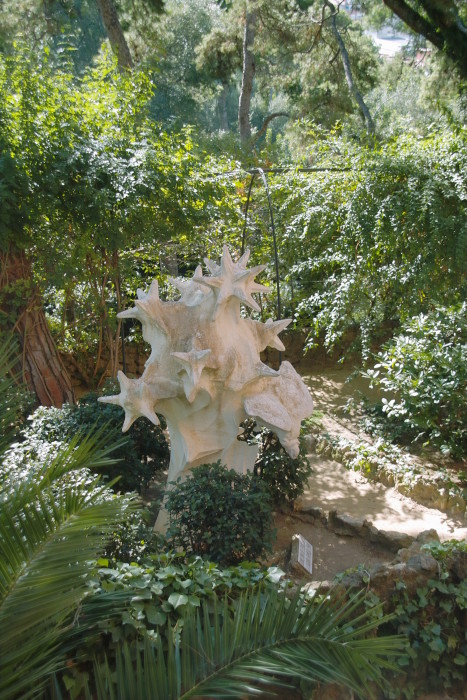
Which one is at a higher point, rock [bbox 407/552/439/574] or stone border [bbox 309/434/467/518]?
stone border [bbox 309/434/467/518]

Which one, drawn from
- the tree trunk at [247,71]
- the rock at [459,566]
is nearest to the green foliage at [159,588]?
the rock at [459,566]

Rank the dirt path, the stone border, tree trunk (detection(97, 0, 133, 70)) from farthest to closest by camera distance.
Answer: tree trunk (detection(97, 0, 133, 70)) < the stone border < the dirt path

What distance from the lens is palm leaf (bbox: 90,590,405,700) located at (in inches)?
61.3

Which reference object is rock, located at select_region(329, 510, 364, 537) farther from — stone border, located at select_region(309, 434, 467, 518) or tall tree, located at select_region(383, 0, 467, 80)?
tall tree, located at select_region(383, 0, 467, 80)

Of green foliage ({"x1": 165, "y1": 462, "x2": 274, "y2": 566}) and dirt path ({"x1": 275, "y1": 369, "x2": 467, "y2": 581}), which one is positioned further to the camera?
dirt path ({"x1": 275, "y1": 369, "x2": 467, "y2": 581})

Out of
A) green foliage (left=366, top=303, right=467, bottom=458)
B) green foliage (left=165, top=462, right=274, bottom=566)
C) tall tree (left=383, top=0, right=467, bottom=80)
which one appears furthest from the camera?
tall tree (left=383, top=0, right=467, bottom=80)

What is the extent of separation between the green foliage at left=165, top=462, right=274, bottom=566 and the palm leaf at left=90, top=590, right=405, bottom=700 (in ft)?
5.24

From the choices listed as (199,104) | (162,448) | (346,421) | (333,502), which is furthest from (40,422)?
(199,104)

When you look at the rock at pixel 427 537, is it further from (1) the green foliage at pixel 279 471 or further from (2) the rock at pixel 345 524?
(1) the green foliage at pixel 279 471

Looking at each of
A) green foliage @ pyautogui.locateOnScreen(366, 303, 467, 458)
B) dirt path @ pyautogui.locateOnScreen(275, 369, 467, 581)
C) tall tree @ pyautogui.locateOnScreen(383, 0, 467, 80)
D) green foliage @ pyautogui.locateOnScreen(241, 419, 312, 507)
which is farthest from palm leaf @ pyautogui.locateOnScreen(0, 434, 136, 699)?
tall tree @ pyautogui.locateOnScreen(383, 0, 467, 80)

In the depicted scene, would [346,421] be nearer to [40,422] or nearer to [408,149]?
[408,149]

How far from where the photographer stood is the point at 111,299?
7723 millimetres

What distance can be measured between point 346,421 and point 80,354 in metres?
3.95

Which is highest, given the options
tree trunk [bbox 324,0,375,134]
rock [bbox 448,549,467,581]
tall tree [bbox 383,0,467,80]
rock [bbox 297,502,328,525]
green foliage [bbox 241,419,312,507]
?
tree trunk [bbox 324,0,375,134]
